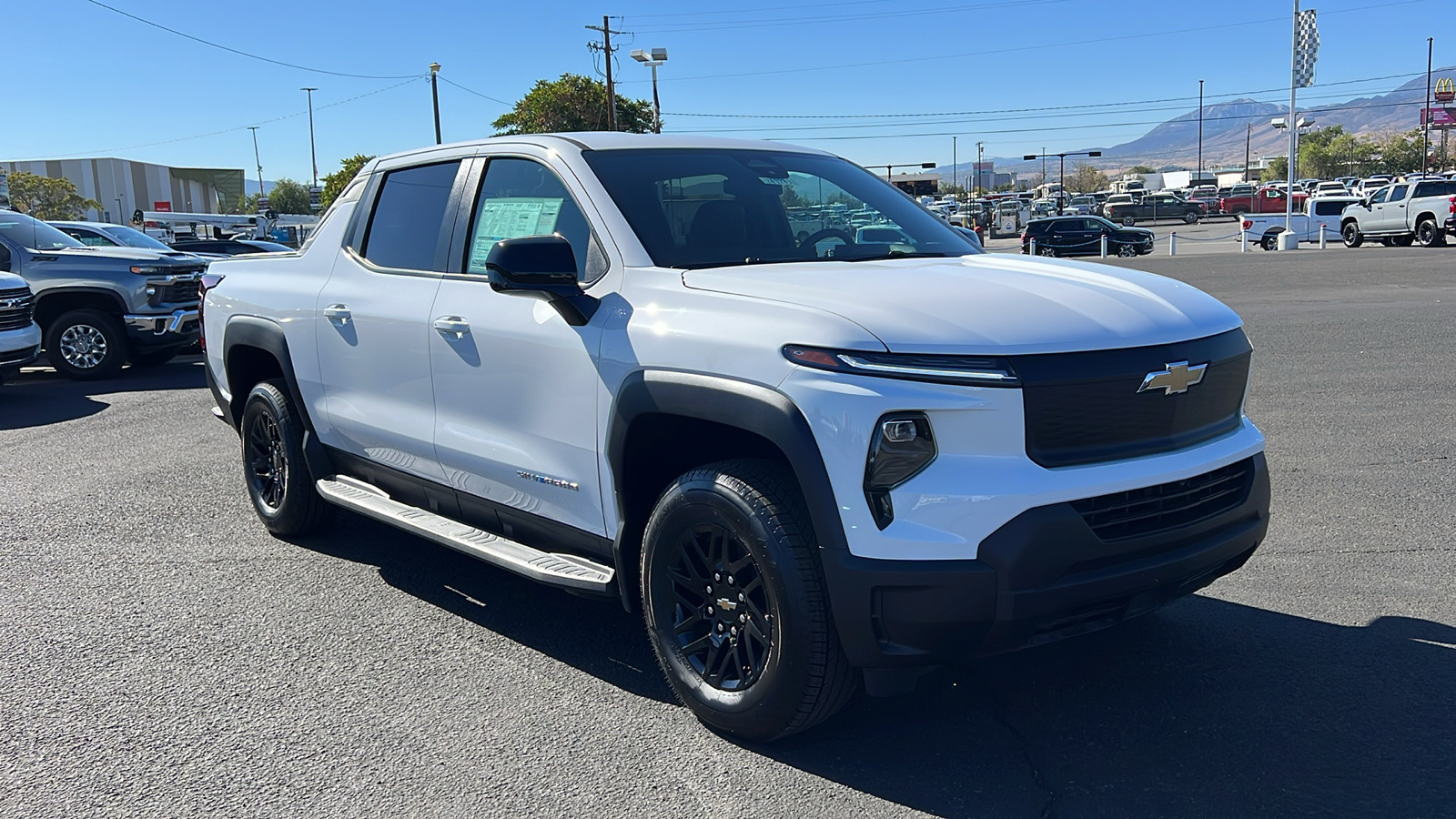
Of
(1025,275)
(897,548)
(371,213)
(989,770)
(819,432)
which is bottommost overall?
(989,770)

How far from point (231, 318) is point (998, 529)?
453 cm

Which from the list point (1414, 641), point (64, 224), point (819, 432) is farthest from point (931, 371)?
point (64, 224)

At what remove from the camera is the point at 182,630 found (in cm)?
466

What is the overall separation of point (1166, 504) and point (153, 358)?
44.7 feet

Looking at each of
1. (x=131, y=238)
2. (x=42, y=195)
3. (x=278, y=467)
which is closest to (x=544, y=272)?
(x=278, y=467)

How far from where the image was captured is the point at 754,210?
4348 millimetres

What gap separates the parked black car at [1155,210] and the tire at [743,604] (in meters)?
67.6

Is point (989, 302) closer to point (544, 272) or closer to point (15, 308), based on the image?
point (544, 272)

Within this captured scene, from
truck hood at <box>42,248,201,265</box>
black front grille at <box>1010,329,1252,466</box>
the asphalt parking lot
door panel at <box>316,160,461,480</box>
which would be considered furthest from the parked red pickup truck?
black front grille at <box>1010,329,1252,466</box>

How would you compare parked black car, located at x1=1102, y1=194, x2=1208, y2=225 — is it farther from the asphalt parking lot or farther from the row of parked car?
the asphalt parking lot

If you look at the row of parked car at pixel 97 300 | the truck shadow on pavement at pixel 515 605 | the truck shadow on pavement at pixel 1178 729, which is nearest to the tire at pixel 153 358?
the row of parked car at pixel 97 300

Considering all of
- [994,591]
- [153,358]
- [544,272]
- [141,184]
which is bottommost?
[153,358]

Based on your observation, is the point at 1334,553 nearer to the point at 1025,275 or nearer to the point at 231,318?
the point at 1025,275

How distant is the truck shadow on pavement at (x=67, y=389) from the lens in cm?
1038
